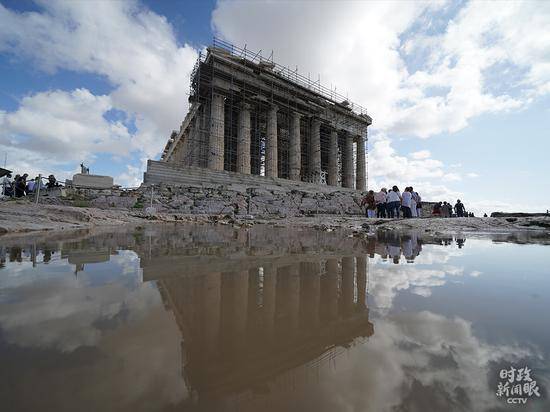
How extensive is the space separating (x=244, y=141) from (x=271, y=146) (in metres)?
2.46

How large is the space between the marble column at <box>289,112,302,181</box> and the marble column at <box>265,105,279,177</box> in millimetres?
2288

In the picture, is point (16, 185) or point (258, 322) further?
point (16, 185)

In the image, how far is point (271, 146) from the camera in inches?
874

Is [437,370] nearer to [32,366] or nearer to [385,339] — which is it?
[385,339]

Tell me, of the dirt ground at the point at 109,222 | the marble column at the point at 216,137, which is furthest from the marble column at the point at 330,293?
the marble column at the point at 216,137

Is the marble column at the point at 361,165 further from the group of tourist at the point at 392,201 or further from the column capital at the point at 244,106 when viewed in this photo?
the group of tourist at the point at 392,201

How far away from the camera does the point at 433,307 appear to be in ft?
4.48

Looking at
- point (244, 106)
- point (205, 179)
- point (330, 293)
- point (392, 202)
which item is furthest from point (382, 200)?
point (244, 106)

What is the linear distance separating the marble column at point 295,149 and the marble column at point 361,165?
889cm

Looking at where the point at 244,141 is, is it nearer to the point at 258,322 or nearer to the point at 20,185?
the point at 20,185

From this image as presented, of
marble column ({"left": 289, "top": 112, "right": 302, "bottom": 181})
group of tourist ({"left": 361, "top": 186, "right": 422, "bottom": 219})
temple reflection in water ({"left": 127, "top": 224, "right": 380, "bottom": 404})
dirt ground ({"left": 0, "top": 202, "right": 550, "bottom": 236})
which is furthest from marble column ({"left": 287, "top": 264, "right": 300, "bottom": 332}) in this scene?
marble column ({"left": 289, "top": 112, "right": 302, "bottom": 181})

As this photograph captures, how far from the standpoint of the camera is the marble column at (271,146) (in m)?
21.8

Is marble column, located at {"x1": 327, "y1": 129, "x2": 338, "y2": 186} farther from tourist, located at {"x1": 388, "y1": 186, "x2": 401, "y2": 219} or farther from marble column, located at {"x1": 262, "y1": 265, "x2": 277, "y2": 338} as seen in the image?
marble column, located at {"x1": 262, "y1": 265, "x2": 277, "y2": 338}

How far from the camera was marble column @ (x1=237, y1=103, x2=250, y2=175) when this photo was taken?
20469mm
